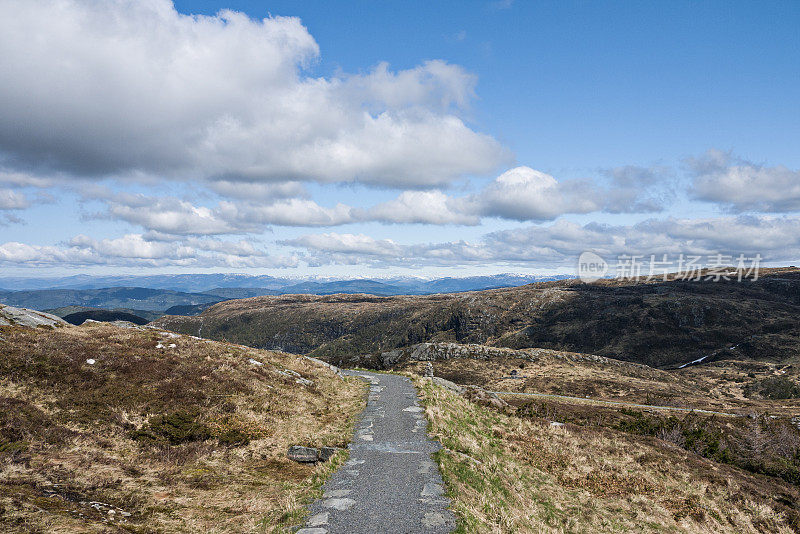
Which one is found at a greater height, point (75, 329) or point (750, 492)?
point (75, 329)

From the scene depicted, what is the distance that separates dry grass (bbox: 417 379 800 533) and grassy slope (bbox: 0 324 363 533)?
5687 millimetres

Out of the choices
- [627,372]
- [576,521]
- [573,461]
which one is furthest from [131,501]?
[627,372]

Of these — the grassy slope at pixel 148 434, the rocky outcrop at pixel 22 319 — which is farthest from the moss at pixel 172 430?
the rocky outcrop at pixel 22 319

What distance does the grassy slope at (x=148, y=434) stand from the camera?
10.3m

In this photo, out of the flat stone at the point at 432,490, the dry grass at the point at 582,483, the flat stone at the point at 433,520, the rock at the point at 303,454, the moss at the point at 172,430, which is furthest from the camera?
the moss at the point at 172,430

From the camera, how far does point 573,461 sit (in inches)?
826

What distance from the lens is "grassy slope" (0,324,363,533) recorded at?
33.7 feet

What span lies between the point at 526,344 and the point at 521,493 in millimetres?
173512

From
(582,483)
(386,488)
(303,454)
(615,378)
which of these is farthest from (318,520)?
(615,378)

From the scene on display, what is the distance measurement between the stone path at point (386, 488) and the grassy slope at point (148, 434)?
1.02 meters

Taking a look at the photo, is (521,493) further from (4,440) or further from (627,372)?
(627,372)

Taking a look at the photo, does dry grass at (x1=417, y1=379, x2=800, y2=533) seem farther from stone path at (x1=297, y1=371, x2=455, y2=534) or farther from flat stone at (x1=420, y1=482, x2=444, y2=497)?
stone path at (x1=297, y1=371, x2=455, y2=534)

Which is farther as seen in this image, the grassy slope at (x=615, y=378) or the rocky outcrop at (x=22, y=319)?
the grassy slope at (x=615, y=378)

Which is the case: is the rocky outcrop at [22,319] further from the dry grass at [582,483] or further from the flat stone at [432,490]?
the flat stone at [432,490]
